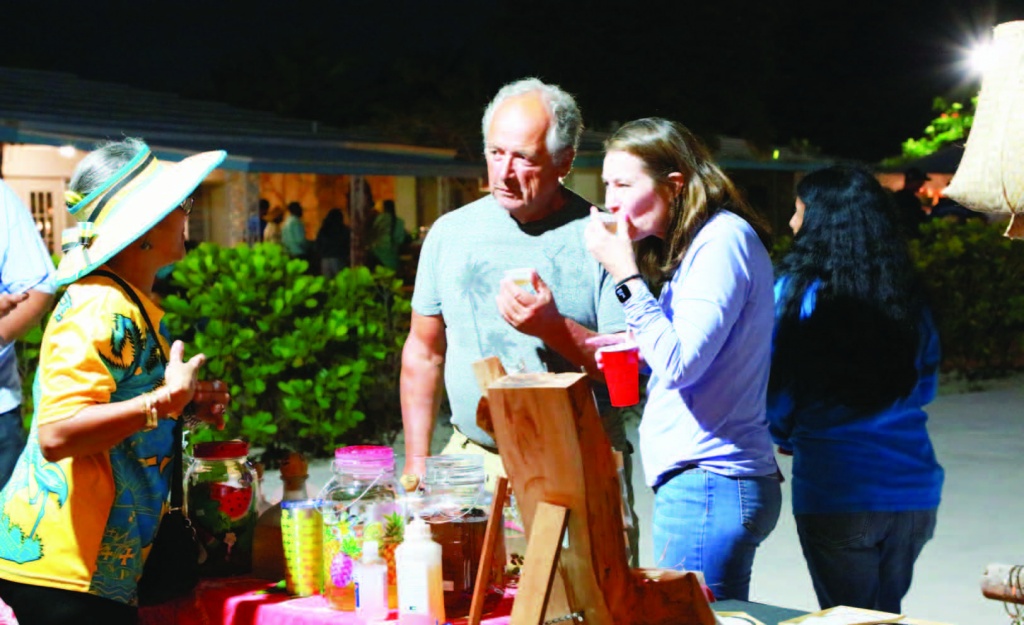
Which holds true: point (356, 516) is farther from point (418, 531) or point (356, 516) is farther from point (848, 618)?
point (848, 618)

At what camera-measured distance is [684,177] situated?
296 cm

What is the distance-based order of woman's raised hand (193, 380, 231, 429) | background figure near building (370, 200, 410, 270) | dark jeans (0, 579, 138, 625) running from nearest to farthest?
1. dark jeans (0, 579, 138, 625)
2. woman's raised hand (193, 380, 231, 429)
3. background figure near building (370, 200, 410, 270)

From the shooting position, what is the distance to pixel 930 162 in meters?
23.1

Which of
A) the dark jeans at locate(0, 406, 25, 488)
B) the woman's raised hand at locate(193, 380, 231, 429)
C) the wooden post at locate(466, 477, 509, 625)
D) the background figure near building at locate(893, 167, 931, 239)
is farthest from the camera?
the background figure near building at locate(893, 167, 931, 239)

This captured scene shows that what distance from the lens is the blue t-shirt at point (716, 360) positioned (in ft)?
8.91

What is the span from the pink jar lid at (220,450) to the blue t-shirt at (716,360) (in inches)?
42.5

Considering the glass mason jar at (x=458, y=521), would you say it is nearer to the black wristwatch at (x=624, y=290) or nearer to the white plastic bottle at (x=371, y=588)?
the white plastic bottle at (x=371, y=588)

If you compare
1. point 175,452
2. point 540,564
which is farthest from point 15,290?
point 540,564

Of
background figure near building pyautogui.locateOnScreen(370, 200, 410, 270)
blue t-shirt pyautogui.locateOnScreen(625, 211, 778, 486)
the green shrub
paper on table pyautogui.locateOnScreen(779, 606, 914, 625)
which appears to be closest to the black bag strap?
blue t-shirt pyautogui.locateOnScreen(625, 211, 778, 486)

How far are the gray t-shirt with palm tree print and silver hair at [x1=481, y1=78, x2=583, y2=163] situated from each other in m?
0.19

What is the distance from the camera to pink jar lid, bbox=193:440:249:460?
10.3ft

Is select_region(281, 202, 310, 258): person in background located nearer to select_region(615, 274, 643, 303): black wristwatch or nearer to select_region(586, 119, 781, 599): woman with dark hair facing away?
select_region(586, 119, 781, 599): woman with dark hair facing away

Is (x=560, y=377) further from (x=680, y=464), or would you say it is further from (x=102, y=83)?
(x=102, y=83)

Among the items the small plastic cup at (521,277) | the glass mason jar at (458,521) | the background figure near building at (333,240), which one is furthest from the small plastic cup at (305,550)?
the background figure near building at (333,240)
